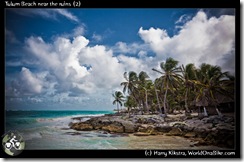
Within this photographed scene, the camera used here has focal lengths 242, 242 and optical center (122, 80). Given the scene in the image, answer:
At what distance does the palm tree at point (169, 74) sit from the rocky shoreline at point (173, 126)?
1.17ft

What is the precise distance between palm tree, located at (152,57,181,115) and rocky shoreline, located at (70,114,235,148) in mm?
356

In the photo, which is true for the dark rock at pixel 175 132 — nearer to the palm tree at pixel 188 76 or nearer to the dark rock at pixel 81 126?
the palm tree at pixel 188 76

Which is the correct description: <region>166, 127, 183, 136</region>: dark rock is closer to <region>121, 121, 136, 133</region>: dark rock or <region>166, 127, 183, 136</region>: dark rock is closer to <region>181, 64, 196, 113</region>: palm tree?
<region>181, 64, 196, 113</region>: palm tree

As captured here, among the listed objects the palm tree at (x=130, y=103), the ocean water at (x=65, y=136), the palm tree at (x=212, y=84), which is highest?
the palm tree at (x=212, y=84)

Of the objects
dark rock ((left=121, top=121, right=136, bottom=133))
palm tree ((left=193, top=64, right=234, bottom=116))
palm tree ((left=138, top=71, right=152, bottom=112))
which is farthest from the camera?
dark rock ((left=121, top=121, right=136, bottom=133))

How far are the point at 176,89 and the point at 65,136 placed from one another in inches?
101

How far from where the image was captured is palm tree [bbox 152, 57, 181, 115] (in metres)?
5.01

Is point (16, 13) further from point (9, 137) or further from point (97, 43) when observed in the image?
point (9, 137)

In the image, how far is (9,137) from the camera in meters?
4.88

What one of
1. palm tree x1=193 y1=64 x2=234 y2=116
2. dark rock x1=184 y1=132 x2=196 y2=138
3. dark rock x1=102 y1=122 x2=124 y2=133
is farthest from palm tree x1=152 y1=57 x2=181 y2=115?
dark rock x1=102 y1=122 x2=124 y2=133

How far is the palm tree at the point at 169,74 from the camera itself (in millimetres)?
5008

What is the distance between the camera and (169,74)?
5.06 metres

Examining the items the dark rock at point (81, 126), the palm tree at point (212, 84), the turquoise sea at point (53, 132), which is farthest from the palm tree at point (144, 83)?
the dark rock at point (81, 126)

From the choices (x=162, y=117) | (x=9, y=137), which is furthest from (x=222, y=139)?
(x=9, y=137)
